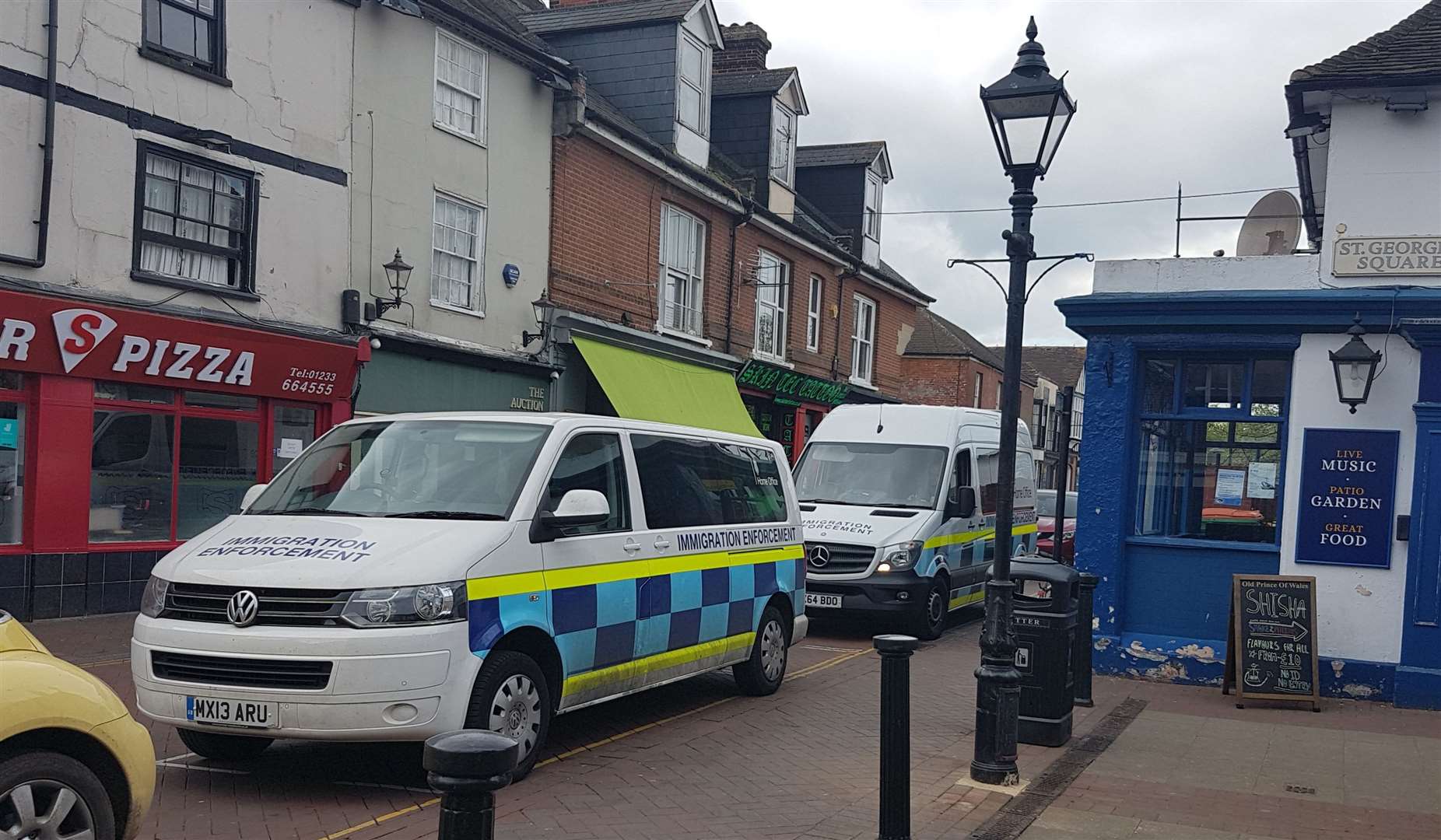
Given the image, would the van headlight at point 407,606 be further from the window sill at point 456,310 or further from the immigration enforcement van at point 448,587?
the window sill at point 456,310

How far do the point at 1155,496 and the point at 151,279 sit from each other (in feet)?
33.6

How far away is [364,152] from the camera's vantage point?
15320 millimetres

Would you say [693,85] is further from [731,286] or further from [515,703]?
[515,703]

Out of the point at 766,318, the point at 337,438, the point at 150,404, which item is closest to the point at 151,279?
the point at 150,404

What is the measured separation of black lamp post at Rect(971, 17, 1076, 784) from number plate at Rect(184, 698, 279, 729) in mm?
3749

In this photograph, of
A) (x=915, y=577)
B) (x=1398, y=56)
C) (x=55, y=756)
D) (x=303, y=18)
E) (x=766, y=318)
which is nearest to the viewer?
(x=55, y=756)

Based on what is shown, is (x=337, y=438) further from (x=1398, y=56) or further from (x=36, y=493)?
(x=1398, y=56)

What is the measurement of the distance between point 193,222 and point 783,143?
1525 centimetres

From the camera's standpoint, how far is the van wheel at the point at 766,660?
9.12 meters

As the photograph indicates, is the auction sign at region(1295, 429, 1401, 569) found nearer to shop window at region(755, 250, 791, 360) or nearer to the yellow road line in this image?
the yellow road line

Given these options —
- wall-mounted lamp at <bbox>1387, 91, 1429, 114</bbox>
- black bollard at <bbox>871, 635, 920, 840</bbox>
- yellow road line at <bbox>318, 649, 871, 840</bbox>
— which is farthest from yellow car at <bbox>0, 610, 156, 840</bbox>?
wall-mounted lamp at <bbox>1387, 91, 1429, 114</bbox>

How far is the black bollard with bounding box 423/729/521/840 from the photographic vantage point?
2.91 metres

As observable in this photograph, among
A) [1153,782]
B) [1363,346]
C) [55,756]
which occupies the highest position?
[1363,346]

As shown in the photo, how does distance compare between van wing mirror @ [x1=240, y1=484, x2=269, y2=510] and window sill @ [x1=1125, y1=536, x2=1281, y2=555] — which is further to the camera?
window sill @ [x1=1125, y1=536, x2=1281, y2=555]
